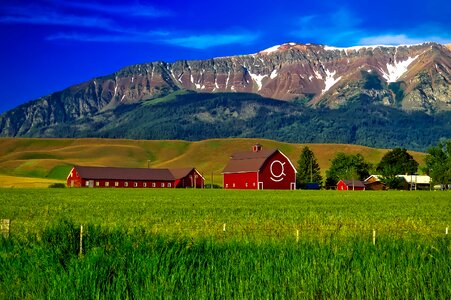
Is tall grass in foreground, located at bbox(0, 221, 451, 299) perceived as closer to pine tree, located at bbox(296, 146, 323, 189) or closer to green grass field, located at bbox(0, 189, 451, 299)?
green grass field, located at bbox(0, 189, 451, 299)

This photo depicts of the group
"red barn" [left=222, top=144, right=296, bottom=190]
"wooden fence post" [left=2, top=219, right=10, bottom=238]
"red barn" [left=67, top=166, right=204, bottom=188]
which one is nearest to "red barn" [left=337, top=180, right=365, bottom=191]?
"red barn" [left=222, top=144, right=296, bottom=190]

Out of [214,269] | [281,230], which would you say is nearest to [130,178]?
[281,230]

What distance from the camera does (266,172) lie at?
142125 millimetres

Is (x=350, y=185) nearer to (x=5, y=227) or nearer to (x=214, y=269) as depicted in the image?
(x=5, y=227)

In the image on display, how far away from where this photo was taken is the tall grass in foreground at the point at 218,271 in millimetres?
11922

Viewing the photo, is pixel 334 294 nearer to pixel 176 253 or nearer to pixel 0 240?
pixel 176 253

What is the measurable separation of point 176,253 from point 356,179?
158 meters

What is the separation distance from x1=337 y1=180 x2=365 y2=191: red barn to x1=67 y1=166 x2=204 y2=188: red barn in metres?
38.4

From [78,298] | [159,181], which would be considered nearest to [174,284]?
[78,298]

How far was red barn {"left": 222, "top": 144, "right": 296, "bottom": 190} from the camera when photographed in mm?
141625

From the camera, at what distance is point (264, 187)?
14212cm

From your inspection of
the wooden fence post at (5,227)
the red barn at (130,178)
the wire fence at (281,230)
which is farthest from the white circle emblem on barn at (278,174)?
the wooden fence post at (5,227)

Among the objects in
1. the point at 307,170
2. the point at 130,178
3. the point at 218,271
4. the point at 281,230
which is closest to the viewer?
the point at 218,271

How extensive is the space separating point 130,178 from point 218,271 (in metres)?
149
